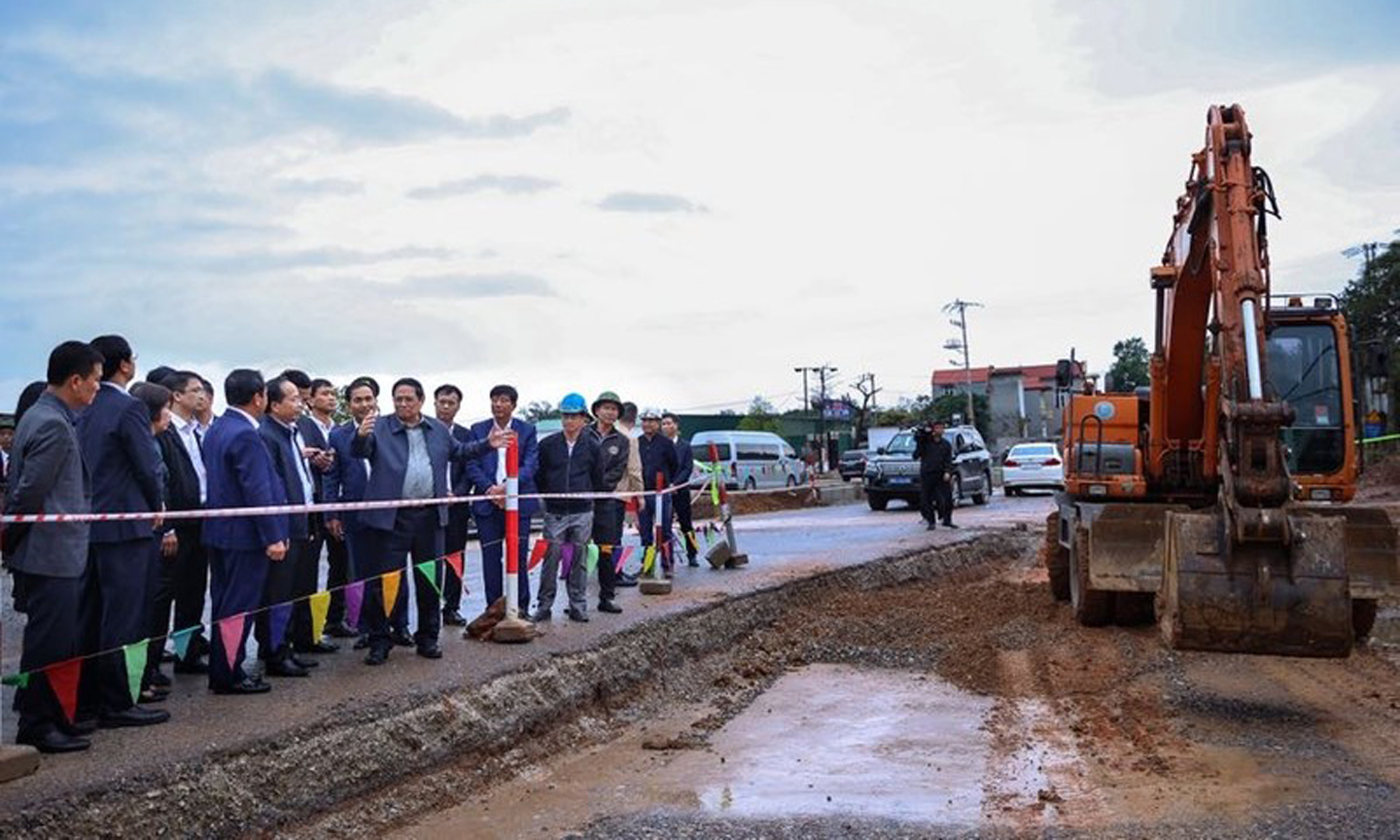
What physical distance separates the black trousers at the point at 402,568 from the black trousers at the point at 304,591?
1.16ft

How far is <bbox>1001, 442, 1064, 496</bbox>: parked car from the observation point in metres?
33.4

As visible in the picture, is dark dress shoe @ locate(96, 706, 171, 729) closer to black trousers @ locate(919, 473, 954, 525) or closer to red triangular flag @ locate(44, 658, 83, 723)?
→ red triangular flag @ locate(44, 658, 83, 723)

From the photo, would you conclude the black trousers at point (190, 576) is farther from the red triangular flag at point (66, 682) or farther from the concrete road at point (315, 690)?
the red triangular flag at point (66, 682)

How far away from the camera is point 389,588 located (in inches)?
310

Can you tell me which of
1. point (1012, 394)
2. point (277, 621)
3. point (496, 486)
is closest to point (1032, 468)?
point (496, 486)

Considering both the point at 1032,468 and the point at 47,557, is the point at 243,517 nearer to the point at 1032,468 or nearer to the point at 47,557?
the point at 47,557

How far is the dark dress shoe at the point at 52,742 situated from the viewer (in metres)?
5.50

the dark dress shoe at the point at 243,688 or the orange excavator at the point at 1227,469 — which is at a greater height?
the orange excavator at the point at 1227,469

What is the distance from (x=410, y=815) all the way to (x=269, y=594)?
1885 mm

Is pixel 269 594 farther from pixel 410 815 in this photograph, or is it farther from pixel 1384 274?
pixel 1384 274

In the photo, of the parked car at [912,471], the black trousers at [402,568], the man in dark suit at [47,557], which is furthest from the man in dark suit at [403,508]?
the parked car at [912,471]

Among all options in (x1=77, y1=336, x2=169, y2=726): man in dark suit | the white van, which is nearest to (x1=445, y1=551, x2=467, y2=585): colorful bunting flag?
(x1=77, y1=336, x2=169, y2=726): man in dark suit

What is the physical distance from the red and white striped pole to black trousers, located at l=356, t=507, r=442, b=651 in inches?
21.3

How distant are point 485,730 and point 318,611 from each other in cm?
144
